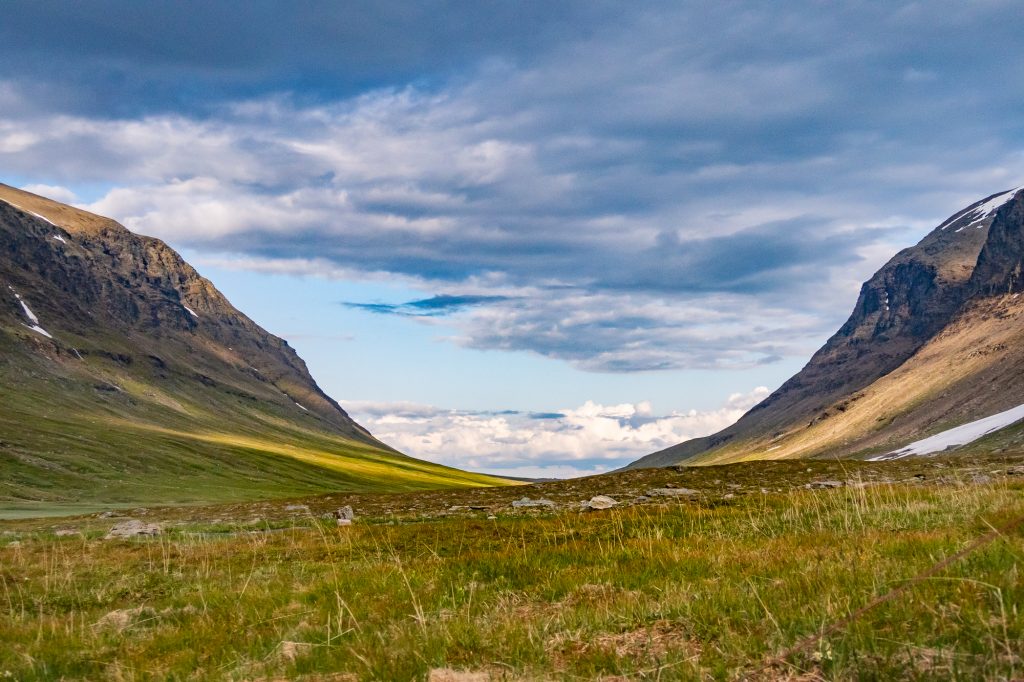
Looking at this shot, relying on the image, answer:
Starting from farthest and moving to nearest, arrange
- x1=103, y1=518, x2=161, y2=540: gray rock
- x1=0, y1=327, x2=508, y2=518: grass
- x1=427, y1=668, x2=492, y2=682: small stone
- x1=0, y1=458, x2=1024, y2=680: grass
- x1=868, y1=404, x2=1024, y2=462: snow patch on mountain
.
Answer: x1=868, y1=404, x2=1024, y2=462: snow patch on mountain → x1=0, y1=327, x2=508, y2=518: grass → x1=103, y1=518, x2=161, y2=540: gray rock → x1=427, y1=668, x2=492, y2=682: small stone → x1=0, y1=458, x2=1024, y2=680: grass

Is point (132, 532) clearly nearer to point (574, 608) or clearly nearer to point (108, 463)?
point (574, 608)

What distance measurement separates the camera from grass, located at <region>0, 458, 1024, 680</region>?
6.08 m

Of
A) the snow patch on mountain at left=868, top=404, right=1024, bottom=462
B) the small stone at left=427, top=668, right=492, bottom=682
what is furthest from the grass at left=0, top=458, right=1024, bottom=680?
the snow patch on mountain at left=868, top=404, right=1024, bottom=462

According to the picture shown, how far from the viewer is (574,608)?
8164mm

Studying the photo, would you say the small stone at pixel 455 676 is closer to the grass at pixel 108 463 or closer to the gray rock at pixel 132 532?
the gray rock at pixel 132 532

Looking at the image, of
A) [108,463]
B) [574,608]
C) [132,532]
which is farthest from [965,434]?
[574,608]

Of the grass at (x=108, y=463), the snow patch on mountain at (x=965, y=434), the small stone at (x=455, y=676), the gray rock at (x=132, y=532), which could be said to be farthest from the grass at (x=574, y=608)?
the snow patch on mountain at (x=965, y=434)

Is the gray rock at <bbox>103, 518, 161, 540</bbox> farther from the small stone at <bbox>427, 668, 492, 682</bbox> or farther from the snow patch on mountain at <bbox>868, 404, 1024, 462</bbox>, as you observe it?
the snow patch on mountain at <bbox>868, 404, 1024, 462</bbox>

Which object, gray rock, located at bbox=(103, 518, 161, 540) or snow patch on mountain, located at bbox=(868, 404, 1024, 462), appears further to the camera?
snow patch on mountain, located at bbox=(868, 404, 1024, 462)

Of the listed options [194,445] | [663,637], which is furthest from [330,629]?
[194,445]

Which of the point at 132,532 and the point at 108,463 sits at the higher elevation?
the point at 108,463

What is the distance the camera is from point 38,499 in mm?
88812

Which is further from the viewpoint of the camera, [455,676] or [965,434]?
[965,434]

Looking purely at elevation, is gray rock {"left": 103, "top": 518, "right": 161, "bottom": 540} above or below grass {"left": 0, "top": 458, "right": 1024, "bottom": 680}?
below
